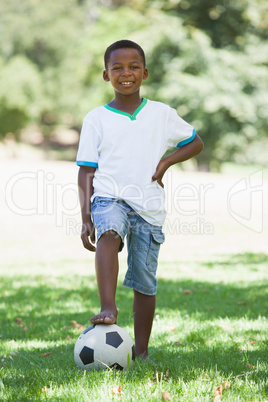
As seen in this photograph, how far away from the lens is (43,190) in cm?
2183

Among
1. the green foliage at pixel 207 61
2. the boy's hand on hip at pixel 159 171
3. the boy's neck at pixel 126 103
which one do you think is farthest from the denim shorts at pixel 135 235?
the green foliage at pixel 207 61

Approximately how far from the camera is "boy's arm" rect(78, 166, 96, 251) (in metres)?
3.73

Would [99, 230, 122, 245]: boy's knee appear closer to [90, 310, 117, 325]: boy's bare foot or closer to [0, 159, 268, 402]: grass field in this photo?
[90, 310, 117, 325]: boy's bare foot

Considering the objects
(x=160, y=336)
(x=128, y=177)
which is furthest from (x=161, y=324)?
(x=128, y=177)

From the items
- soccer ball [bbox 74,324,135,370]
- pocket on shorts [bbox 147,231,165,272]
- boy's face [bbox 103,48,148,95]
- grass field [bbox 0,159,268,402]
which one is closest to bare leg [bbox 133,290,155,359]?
grass field [bbox 0,159,268,402]

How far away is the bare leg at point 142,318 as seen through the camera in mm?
3883

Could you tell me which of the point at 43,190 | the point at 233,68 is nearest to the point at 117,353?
the point at 43,190

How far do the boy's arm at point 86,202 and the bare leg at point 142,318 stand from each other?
520 millimetres

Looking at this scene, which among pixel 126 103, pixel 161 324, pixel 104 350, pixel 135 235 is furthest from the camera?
pixel 161 324

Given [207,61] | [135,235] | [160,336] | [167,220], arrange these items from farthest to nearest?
[207,61], [167,220], [160,336], [135,235]

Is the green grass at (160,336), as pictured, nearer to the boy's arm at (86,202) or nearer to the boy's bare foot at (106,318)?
the boy's bare foot at (106,318)

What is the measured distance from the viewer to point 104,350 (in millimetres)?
3354

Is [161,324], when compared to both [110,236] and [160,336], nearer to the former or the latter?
[160,336]

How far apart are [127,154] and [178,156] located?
1.55 feet
